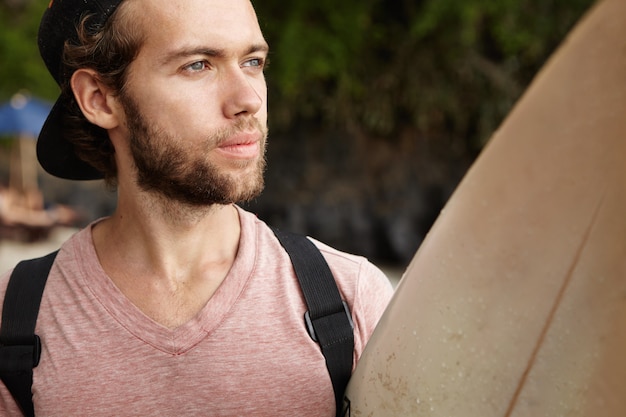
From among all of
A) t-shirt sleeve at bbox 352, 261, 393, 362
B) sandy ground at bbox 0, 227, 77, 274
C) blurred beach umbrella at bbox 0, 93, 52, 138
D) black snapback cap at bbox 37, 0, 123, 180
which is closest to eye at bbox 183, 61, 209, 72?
black snapback cap at bbox 37, 0, 123, 180

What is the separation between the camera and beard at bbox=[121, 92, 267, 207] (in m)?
1.66

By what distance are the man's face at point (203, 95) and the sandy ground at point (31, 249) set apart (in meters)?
8.98

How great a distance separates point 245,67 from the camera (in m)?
1.71

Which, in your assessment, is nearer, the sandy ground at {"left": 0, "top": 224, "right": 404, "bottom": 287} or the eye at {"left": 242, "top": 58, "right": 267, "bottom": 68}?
the eye at {"left": 242, "top": 58, "right": 267, "bottom": 68}

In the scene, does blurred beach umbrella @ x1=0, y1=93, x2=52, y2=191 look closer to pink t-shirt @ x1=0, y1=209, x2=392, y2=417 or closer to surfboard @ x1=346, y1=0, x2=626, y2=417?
pink t-shirt @ x1=0, y1=209, x2=392, y2=417

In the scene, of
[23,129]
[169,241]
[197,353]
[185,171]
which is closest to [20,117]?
[23,129]

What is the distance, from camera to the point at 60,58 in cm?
189

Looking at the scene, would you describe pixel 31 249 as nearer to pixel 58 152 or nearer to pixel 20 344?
pixel 58 152

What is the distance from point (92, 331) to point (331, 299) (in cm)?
54

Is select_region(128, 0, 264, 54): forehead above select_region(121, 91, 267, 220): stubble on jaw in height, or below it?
above

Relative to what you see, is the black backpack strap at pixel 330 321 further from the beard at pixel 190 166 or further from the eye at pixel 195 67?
the eye at pixel 195 67

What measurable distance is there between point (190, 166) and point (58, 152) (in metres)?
0.53

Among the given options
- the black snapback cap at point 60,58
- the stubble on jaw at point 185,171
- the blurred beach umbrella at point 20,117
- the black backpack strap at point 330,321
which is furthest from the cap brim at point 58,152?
the blurred beach umbrella at point 20,117

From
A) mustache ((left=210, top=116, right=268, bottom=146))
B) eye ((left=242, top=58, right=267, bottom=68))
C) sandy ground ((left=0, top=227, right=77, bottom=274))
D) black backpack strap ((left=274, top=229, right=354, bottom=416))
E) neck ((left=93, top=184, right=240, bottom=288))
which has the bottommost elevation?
sandy ground ((left=0, top=227, right=77, bottom=274))
